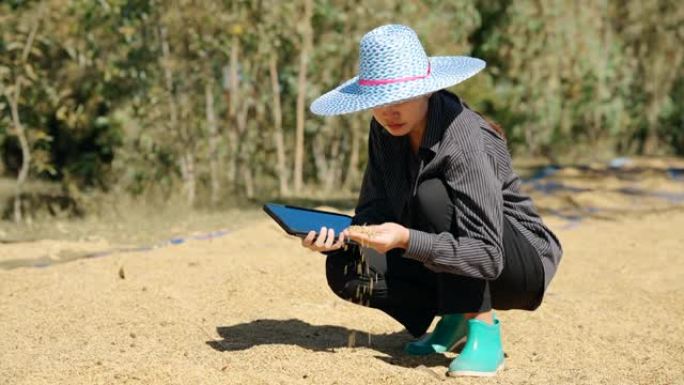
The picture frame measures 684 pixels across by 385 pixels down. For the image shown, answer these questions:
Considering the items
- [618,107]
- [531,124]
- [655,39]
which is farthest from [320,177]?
[655,39]

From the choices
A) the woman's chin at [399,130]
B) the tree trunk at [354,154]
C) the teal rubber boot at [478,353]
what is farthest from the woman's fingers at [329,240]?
the tree trunk at [354,154]

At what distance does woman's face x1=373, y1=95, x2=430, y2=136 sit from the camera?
2.85 m

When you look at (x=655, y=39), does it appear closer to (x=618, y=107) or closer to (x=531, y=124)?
(x=618, y=107)

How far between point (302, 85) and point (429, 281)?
456 cm

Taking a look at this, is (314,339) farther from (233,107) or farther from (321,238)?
(233,107)

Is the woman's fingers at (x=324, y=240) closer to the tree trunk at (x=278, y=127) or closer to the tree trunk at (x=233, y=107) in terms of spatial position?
the tree trunk at (x=233, y=107)

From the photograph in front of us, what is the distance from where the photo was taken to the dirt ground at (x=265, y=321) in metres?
2.94

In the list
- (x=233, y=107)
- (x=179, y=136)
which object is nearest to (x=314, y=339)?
(x=179, y=136)

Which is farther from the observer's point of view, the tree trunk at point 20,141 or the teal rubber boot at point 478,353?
the tree trunk at point 20,141

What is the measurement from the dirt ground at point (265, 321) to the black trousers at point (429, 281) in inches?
7.0

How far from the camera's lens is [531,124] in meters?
11.3

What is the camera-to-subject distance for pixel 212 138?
24.0 ft

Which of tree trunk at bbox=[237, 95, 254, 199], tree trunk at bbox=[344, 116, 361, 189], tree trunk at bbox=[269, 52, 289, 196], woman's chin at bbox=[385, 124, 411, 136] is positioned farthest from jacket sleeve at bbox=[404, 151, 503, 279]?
tree trunk at bbox=[344, 116, 361, 189]

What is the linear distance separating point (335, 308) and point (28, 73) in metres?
3.30
